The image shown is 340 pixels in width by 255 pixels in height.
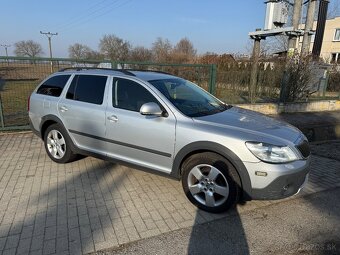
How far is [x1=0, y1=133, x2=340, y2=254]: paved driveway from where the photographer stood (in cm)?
281

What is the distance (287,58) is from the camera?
1137 centimetres

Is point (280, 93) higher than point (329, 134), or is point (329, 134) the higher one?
point (280, 93)

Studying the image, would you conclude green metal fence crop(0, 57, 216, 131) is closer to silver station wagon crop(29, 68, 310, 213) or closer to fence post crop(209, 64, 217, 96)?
fence post crop(209, 64, 217, 96)

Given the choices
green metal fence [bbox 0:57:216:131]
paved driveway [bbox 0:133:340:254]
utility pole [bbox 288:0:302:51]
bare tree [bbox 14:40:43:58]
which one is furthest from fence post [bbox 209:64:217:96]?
bare tree [bbox 14:40:43:58]

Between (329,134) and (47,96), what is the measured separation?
328 inches

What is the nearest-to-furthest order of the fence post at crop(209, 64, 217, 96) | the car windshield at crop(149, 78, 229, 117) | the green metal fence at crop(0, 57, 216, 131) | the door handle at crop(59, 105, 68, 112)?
the car windshield at crop(149, 78, 229, 117), the door handle at crop(59, 105, 68, 112), the green metal fence at crop(0, 57, 216, 131), the fence post at crop(209, 64, 217, 96)

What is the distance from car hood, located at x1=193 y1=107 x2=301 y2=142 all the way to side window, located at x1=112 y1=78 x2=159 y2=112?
32.5 inches

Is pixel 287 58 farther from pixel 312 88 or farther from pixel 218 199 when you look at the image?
pixel 218 199

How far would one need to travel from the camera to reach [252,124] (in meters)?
3.44

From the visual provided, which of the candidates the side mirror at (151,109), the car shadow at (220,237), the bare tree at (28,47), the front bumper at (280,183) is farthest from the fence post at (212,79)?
the bare tree at (28,47)

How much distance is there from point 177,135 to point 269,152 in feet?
3.57

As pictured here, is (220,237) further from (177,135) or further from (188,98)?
(188,98)

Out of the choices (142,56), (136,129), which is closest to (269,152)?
(136,129)

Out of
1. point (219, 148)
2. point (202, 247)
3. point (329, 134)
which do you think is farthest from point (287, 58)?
point (202, 247)
